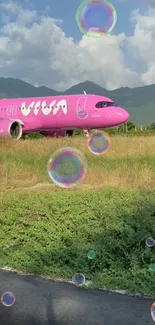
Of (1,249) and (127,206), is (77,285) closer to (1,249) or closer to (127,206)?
(1,249)

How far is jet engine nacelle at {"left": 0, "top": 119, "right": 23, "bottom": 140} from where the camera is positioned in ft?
86.6

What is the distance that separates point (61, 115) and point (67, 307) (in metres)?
22.6

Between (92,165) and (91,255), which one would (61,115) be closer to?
(92,165)

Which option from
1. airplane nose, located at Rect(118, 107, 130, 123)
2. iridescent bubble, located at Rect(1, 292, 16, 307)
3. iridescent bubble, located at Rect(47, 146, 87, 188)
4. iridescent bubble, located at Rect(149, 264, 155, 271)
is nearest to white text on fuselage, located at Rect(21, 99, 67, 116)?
airplane nose, located at Rect(118, 107, 130, 123)

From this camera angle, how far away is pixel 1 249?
6879 mm

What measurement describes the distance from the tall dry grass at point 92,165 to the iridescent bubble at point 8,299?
18.2 ft

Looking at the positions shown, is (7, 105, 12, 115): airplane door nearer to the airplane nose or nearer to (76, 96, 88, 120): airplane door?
(76, 96, 88, 120): airplane door

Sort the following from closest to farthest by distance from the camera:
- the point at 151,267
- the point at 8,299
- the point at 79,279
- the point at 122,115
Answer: the point at 8,299 < the point at 79,279 < the point at 151,267 < the point at 122,115

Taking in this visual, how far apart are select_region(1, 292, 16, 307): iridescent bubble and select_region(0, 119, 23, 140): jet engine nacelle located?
2157 centimetres

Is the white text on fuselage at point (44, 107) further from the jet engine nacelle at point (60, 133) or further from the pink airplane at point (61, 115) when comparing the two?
the jet engine nacelle at point (60, 133)

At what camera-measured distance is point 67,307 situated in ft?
15.2

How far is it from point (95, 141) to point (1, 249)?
12.8 metres

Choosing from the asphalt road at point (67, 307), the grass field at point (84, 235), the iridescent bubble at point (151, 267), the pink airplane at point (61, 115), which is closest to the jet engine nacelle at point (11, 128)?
the pink airplane at point (61, 115)

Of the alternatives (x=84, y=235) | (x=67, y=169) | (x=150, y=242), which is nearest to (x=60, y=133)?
(x=67, y=169)
